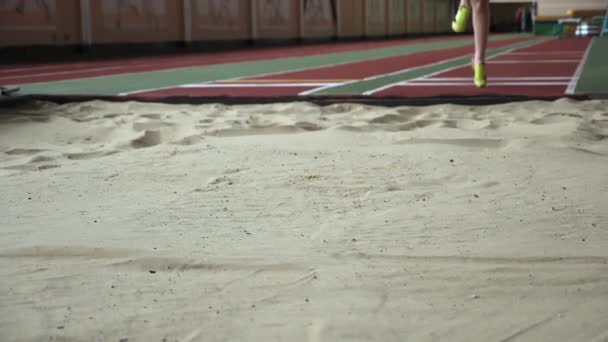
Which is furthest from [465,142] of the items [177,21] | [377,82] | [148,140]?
[177,21]

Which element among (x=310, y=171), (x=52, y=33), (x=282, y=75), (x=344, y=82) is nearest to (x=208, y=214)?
(x=310, y=171)

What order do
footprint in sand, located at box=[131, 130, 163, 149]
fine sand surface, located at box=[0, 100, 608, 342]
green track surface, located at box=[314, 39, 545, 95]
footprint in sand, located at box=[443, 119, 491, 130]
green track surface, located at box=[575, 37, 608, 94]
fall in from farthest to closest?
1. green track surface, located at box=[314, 39, 545, 95]
2. green track surface, located at box=[575, 37, 608, 94]
3. footprint in sand, located at box=[443, 119, 491, 130]
4. footprint in sand, located at box=[131, 130, 163, 149]
5. fine sand surface, located at box=[0, 100, 608, 342]

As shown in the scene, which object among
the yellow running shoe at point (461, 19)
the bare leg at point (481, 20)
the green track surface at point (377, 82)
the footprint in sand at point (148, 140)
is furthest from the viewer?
the green track surface at point (377, 82)

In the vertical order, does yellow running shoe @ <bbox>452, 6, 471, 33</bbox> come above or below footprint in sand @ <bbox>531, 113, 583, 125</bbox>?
above

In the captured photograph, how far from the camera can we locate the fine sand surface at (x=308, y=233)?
1.63 metres

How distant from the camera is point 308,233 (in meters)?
2.27

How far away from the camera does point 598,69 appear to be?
802 cm

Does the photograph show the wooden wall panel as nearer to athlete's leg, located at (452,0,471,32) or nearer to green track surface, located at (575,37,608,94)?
green track surface, located at (575,37,608,94)

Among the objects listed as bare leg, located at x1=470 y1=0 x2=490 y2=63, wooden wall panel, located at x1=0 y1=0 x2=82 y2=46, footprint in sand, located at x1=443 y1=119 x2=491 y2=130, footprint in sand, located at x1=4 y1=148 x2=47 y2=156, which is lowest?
footprint in sand, located at x1=4 y1=148 x2=47 y2=156

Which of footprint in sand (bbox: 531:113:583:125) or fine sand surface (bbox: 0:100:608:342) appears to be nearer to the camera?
fine sand surface (bbox: 0:100:608:342)

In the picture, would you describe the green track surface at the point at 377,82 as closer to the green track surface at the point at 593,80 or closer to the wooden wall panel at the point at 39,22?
the green track surface at the point at 593,80

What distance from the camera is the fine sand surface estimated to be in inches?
64.3

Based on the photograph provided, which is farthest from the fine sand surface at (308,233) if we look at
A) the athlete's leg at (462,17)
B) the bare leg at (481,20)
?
the athlete's leg at (462,17)

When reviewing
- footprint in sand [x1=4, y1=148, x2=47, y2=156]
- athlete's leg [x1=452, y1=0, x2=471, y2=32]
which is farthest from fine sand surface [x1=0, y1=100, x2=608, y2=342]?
athlete's leg [x1=452, y1=0, x2=471, y2=32]
